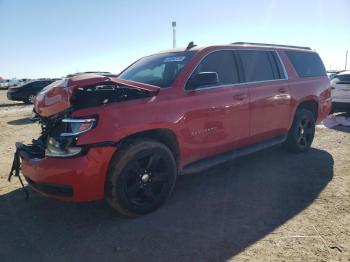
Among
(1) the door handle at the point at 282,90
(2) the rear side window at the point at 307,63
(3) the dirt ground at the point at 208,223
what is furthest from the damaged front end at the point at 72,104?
(2) the rear side window at the point at 307,63

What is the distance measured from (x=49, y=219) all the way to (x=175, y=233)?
1.49 m

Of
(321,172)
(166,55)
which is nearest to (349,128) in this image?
(321,172)

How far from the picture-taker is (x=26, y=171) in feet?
12.1

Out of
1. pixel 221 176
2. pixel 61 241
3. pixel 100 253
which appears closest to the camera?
pixel 100 253

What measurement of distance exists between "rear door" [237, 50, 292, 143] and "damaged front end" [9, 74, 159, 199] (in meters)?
1.79

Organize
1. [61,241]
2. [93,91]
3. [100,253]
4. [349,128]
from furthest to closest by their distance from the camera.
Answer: [349,128]
[93,91]
[61,241]
[100,253]

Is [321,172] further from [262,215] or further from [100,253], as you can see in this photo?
[100,253]

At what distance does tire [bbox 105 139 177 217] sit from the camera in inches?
139

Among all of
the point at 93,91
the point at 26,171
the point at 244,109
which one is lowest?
the point at 26,171

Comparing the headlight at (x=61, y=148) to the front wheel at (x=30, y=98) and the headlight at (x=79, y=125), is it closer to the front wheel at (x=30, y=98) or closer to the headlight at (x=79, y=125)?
the headlight at (x=79, y=125)

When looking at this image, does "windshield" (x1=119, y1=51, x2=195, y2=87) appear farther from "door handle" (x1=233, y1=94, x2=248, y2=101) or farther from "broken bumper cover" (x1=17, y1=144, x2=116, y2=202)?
"broken bumper cover" (x1=17, y1=144, x2=116, y2=202)

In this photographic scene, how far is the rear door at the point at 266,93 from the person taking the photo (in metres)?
5.00

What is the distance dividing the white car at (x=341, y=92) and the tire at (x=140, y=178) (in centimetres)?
742

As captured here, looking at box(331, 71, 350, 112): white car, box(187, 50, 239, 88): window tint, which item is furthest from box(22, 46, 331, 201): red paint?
box(331, 71, 350, 112): white car
